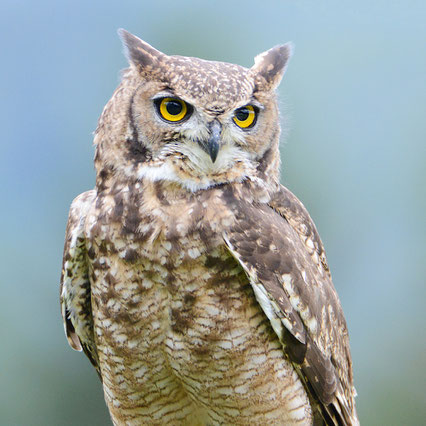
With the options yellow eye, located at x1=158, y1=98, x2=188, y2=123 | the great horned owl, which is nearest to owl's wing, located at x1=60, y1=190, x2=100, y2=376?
the great horned owl

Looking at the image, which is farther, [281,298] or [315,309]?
[315,309]

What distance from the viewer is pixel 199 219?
2.00 m

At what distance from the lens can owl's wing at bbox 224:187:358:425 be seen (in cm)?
201

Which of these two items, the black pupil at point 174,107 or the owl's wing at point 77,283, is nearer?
the black pupil at point 174,107

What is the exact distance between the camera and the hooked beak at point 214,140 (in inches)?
77.1

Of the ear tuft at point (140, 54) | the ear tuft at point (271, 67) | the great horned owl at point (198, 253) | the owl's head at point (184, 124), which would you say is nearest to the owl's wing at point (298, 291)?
the great horned owl at point (198, 253)

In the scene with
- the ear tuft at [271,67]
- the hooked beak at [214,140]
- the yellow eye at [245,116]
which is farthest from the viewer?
the ear tuft at [271,67]

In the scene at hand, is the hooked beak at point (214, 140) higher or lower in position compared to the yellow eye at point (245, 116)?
lower

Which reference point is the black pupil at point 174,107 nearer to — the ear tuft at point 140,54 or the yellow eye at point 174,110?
the yellow eye at point 174,110

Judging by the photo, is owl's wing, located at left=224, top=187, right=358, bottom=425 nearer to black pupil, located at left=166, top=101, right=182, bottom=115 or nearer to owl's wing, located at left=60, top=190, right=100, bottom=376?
black pupil, located at left=166, top=101, right=182, bottom=115

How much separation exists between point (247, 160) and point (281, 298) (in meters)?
0.46

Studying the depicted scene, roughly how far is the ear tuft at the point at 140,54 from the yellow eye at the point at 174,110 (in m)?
0.15

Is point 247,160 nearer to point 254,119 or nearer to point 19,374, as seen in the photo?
point 254,119

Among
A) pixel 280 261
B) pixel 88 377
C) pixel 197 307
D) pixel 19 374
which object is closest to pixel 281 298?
pixel 280 261
